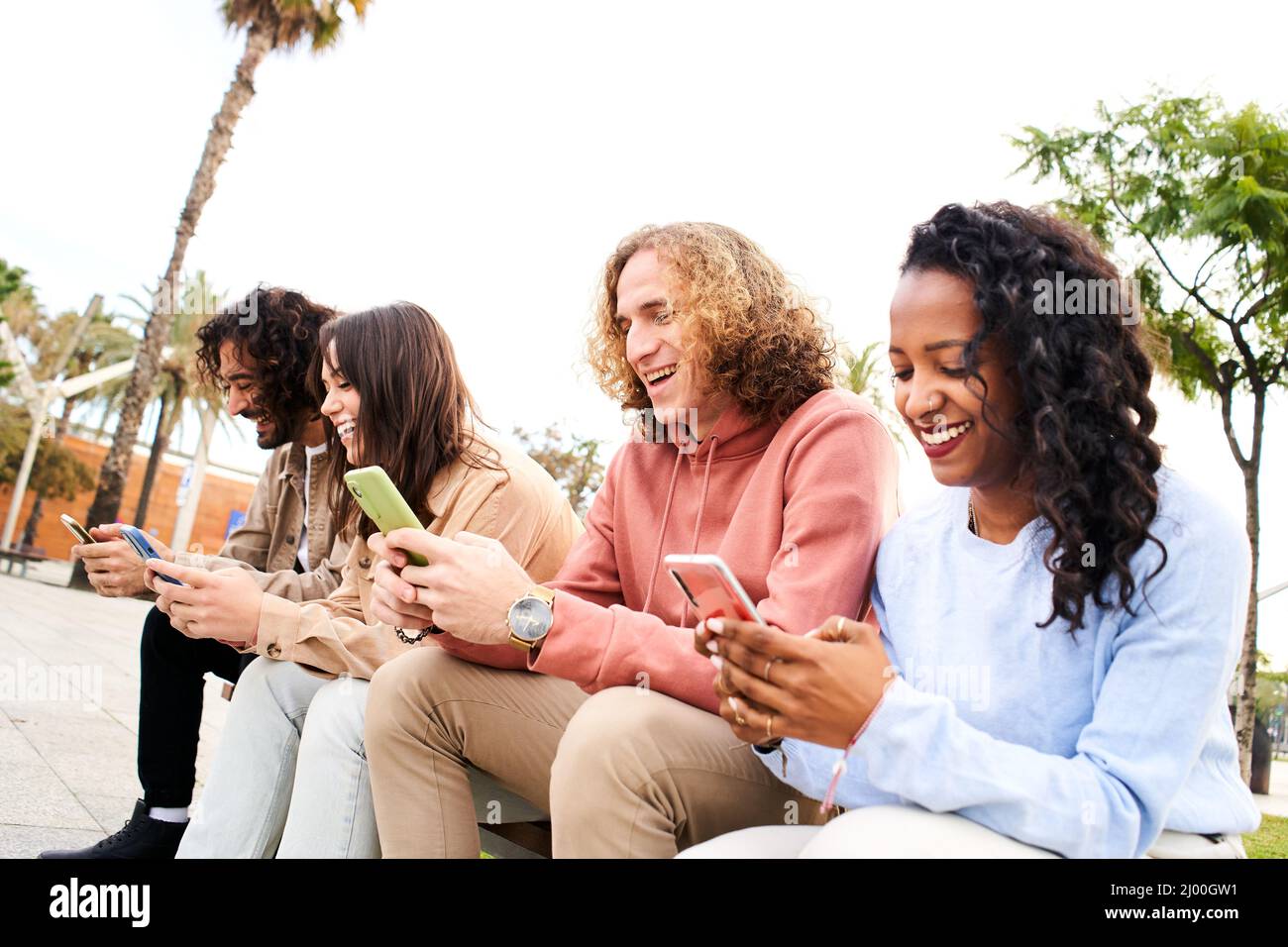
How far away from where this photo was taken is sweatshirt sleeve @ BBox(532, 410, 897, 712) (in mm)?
1860

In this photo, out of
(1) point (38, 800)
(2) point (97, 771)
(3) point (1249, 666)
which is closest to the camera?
(1) point (38, 800)

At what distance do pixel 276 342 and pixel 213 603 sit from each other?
149 cm

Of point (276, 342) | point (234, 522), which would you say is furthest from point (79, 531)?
point (234, 522)

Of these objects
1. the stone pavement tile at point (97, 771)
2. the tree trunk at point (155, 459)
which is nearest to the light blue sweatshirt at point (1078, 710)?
the stone pavement tile at point (97, 771)

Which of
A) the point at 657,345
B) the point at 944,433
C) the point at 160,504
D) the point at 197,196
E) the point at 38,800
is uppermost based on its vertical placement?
the point at 197,196

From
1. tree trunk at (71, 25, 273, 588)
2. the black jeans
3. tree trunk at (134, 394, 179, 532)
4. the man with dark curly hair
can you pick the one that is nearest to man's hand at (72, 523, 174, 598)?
the man with dark curly hair

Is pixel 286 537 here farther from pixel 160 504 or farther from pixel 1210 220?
pixel 160 504

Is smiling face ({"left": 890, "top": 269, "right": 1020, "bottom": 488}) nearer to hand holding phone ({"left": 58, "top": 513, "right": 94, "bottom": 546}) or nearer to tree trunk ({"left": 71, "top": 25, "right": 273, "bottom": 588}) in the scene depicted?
hand holding phone ({"left": 58, "top": 513, "right": 94, "bottom": 546})

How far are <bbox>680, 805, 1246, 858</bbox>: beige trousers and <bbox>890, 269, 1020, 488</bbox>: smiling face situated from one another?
0.55 metres

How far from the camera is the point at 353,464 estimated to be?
3.22 metres

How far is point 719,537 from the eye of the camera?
2.25 m

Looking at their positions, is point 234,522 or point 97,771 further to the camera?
point 234,522

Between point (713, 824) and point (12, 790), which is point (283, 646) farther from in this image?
point (12, 790)

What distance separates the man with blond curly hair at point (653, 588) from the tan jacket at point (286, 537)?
3.87 ft
